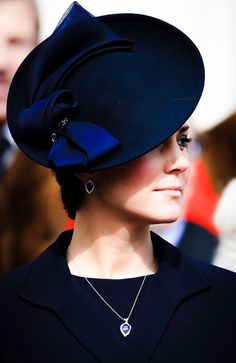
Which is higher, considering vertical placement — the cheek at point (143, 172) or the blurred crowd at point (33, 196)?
the cheek at point (143, 172)

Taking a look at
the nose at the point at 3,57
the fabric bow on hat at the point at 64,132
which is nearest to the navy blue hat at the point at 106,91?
the fabric bow on hat at the point at 64,132

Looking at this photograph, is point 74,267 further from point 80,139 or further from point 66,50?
point 66,50

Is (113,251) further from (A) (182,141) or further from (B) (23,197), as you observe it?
(B) (23,197)

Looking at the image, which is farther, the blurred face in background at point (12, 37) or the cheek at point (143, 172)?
the blurred face in background at point (12, 37)

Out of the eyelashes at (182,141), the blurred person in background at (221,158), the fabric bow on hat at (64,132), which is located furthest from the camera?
the blurred person in background at (221,158)

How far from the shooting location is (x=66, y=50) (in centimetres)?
147

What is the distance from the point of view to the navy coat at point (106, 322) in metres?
1.39

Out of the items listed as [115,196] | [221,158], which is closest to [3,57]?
[221,158]

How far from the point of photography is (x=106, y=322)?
4.65ft

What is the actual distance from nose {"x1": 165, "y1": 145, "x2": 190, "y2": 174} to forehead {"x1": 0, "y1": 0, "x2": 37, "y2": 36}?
1.17 meters

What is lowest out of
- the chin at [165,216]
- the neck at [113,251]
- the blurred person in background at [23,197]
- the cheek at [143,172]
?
the blurred person in background at [23,197]

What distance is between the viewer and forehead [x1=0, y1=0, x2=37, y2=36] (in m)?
2.35

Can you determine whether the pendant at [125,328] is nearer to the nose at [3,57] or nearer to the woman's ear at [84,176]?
the woman's ear at [84,176]

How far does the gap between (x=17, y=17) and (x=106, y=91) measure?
3.65 ft
